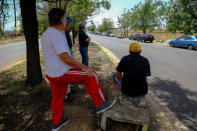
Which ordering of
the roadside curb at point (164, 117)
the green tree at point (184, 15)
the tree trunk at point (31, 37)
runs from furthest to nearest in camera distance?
the green tree at point (184, 15) < the tree trunk at point (31, 37) < the roadside curb at point (164, 117)

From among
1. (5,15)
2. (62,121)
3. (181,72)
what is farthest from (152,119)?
(5,15)

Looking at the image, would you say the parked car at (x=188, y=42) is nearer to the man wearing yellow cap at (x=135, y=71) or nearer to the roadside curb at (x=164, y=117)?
the roadside curb at (x=164, y=117)

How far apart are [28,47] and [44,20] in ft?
45.1

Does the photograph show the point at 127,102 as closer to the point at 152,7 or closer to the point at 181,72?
the point at 181,72

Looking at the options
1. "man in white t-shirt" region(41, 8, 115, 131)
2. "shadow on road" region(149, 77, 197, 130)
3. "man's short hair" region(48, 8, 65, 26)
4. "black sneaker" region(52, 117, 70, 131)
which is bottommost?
"shadow on road" region(149, 77, 197, 130)

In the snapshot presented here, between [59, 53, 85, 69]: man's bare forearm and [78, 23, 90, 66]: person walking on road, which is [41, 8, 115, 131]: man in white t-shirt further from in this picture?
[78, 23, 90, 66]: person walking on road

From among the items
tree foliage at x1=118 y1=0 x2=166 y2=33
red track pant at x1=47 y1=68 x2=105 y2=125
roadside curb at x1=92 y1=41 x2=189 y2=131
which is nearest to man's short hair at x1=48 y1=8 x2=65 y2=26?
red track pant at x1=47 y1=68 x2=105 y2=125

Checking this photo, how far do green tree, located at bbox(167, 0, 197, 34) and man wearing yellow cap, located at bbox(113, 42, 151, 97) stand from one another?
20.8 metres

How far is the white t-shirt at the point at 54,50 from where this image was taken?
1.98 metres

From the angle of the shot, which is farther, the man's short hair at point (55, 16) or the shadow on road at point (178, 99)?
the shadow on road at point (178, 99)

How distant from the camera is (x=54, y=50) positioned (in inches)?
82.1

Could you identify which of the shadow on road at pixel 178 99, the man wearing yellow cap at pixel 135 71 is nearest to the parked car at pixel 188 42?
the shadow on road at pixel 178 99

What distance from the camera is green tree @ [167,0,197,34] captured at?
19.8 meters

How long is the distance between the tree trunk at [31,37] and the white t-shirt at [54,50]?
2125mm
